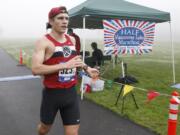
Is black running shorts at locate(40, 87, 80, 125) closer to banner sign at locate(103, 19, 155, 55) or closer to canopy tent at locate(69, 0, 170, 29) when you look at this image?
canopy tent at locate(69, 0, 170, 29)

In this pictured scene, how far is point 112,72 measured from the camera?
15.4 meters

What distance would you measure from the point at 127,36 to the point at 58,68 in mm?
7701

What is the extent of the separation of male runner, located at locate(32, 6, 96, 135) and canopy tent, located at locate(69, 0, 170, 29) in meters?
6.03

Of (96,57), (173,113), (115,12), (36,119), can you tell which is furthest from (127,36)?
(173,113)

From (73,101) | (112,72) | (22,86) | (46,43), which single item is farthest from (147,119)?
(112,72)

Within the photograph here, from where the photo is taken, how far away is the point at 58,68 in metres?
3.75

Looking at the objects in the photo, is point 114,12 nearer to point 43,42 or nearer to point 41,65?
point 43,42

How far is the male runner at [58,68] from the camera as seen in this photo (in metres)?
3.84

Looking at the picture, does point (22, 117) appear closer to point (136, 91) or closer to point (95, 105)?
point (95, 105)

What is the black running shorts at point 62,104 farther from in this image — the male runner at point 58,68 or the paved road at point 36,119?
the paved road at point 36,119

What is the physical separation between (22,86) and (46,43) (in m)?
8.13

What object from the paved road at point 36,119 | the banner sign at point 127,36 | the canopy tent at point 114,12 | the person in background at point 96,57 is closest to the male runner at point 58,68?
the paved road at point 36,119

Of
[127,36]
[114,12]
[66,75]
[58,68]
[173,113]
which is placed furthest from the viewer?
[127,36]

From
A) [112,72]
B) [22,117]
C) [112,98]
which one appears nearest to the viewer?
[22,117]
